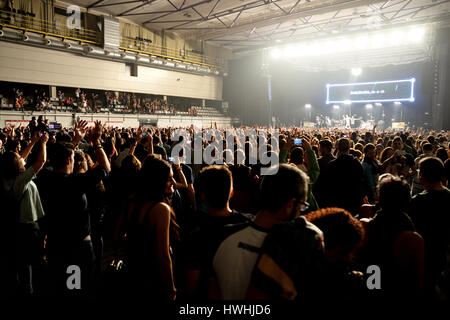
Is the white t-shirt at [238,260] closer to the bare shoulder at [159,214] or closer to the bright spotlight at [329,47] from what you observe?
the bare shoulder at [159,214]

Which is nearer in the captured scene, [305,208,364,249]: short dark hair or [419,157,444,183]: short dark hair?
[305,208,364,249]: short dark hair

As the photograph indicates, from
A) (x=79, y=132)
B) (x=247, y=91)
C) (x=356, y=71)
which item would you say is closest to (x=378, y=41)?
(x=356, y=71)

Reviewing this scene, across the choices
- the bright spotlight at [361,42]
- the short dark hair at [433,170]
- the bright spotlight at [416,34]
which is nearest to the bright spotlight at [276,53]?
the bright spotlight at [361,42]

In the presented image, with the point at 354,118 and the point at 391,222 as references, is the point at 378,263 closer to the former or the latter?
the point at 391,222

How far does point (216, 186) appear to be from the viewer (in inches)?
72.7

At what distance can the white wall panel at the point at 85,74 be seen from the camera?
17.3m

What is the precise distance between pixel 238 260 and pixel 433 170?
6.91 feet

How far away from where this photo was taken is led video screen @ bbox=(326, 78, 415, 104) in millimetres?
23766

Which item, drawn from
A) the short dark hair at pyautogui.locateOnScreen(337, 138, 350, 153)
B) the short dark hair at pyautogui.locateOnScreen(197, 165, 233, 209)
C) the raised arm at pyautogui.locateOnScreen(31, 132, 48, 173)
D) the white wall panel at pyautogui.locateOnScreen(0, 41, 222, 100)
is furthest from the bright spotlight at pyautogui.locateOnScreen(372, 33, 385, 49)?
the short dark hair at pyautogui.locateOnScreen(197, 165, 233, 209)

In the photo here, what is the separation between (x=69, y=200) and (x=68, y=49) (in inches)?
756

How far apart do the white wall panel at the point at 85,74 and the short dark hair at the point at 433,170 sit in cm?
2030

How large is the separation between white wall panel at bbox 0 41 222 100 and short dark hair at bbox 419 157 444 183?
66.6ft

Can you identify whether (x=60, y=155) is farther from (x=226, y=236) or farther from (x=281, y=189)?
→ (x=281, y=189)

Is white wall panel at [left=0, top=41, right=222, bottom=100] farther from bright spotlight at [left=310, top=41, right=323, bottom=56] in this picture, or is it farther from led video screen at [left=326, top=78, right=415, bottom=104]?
led video screen at [left=326, top=78, right=415, bottom=104]
